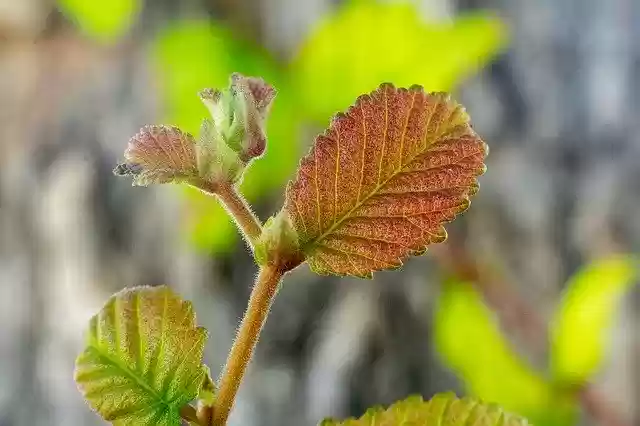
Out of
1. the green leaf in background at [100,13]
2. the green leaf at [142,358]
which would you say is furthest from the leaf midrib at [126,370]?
the green leaf in background at [100,13]

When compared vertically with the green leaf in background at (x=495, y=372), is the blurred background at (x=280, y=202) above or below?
above

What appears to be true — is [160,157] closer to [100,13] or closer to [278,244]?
[278,244]

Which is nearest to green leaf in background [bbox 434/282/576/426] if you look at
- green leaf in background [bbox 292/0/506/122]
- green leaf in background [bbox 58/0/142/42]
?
green leaf in background [bbox 292/0/506/122]

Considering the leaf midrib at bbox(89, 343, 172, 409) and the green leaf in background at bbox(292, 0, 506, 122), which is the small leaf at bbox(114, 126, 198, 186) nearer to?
the leaf midrib at bbox(89, 343, 172, 409)

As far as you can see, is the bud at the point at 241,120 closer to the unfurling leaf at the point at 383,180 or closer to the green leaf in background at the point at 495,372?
the unfurling leaf at the point at 383,180

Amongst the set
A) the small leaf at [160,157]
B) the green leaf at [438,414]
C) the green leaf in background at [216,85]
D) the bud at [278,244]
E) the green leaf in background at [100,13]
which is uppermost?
the green leaf in background at [100,13]

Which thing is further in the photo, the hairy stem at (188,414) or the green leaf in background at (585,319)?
the green leaf in background at (585,319)

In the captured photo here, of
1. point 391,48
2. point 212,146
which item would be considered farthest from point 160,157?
point 391,48
